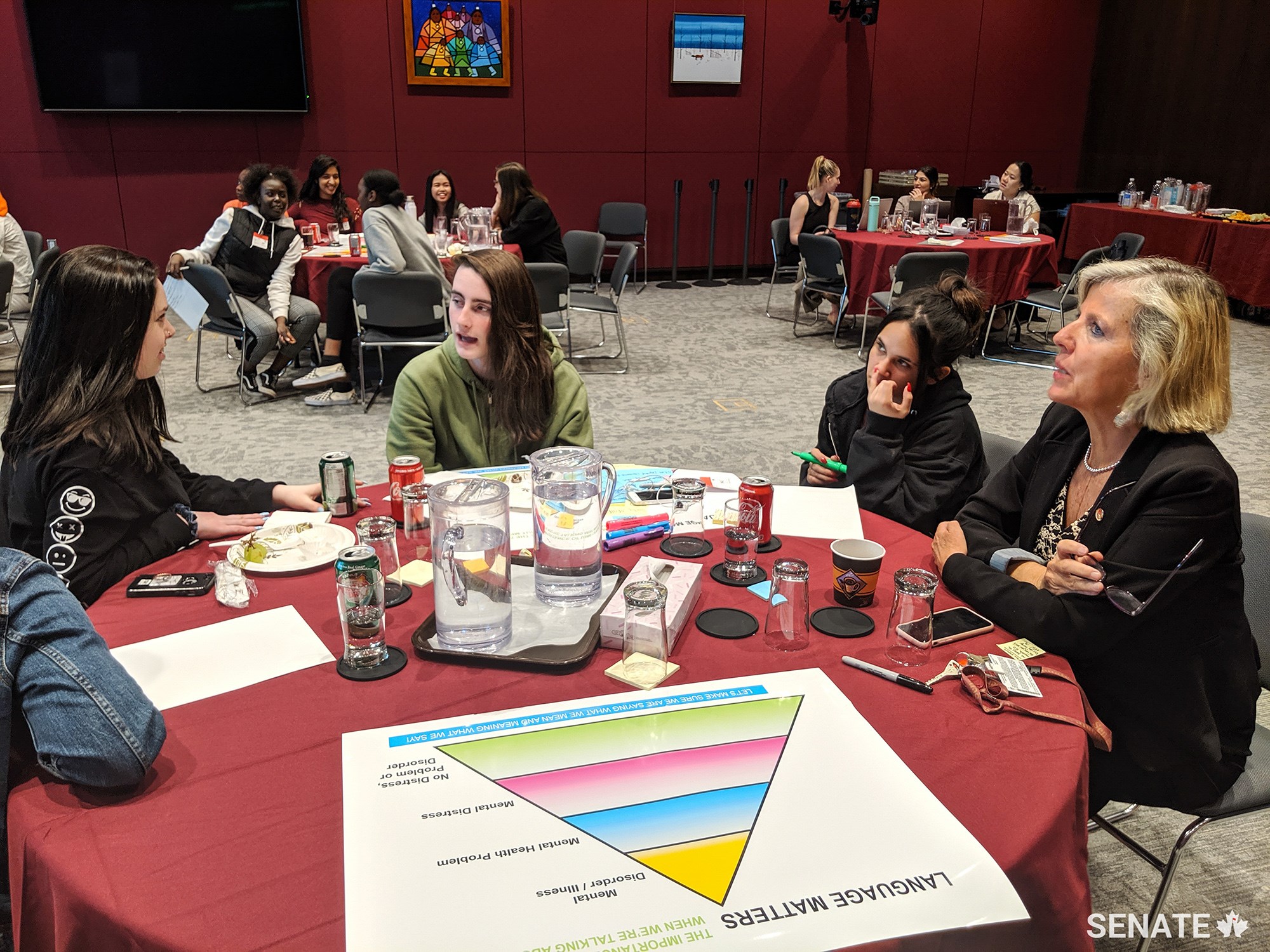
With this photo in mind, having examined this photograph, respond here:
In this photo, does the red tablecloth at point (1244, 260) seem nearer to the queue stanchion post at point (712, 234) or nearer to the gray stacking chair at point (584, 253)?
the queue stanchion post at point (712, 234)

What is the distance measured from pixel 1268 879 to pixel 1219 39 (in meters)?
10.6

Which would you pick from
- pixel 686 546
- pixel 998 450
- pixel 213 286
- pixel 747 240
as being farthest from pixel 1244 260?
pixel 213 286

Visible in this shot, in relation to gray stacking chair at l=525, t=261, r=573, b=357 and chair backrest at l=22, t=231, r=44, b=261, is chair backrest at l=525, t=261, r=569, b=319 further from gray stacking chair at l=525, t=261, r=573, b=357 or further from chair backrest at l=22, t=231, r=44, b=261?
chair backrest at l=22, t=231, r=44, b=261

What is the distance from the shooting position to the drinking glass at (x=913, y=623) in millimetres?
1470

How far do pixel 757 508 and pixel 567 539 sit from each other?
0.46 m

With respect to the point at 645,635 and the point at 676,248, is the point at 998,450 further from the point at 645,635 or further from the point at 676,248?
the point at 676,248

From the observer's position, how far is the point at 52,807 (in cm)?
112

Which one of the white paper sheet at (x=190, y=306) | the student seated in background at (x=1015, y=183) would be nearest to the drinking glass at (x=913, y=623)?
the white paper sheet at (x=190, y=306)

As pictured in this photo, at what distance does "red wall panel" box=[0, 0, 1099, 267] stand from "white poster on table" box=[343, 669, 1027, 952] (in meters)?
8.61

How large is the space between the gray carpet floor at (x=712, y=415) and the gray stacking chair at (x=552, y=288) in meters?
0.55

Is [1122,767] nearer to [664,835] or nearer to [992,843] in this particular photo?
[992,843]

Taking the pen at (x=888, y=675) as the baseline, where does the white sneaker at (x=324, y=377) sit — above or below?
below

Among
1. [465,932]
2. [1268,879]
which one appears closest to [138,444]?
[465,932]

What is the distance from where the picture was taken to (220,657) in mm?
1439
